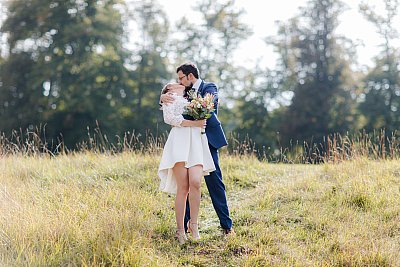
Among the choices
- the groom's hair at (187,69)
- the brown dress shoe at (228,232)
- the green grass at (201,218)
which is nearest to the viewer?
the green grass at (201,218)

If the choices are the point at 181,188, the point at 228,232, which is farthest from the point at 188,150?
the point at 228,232

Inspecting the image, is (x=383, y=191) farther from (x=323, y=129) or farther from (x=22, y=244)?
(x=323, y=129)

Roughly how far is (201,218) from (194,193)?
1.58m

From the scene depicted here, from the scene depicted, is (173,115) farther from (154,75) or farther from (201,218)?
(154,75)

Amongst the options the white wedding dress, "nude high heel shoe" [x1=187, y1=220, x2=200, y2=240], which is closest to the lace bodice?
the white wedding dress

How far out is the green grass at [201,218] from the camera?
5.36 m

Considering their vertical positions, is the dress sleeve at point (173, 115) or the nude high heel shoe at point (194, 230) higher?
the dress sleeve at point (173, 115)

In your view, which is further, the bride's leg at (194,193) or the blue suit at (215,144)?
the blue suit at (215,144)

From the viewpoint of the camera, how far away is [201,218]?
734 cm

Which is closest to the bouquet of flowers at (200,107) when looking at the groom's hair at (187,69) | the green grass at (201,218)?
the groom's hair at (187,69)

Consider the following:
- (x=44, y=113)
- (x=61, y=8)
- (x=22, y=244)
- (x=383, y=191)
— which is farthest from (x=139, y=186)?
(x=61, y=8)

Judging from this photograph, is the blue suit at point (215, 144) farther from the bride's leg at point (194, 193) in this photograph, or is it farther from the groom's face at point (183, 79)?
the bride's leg at point (194, 193)

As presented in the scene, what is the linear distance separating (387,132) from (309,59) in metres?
5.78

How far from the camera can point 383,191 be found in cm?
802
